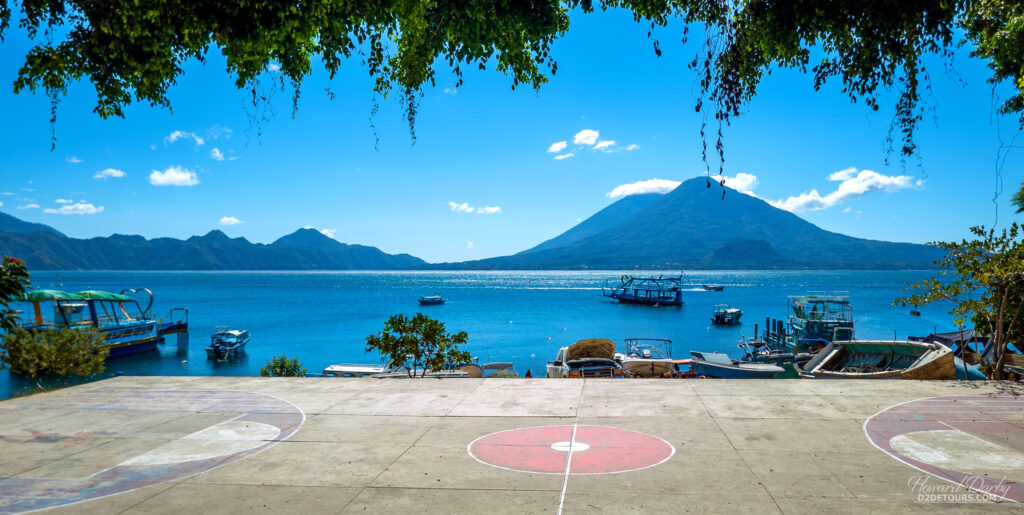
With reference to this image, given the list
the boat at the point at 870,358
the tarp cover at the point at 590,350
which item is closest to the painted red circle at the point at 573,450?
the boat at the point at 870,358

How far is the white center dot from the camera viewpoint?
20.7ft

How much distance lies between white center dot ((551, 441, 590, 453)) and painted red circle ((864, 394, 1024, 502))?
3318 mm

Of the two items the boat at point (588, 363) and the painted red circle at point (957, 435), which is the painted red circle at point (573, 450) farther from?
the boat at point (588, 363)

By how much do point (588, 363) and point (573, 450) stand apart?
1451 centimetres

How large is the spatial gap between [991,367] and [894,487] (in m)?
9.09

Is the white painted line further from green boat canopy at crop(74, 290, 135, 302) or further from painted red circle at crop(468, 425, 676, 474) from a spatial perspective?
green boat canopy at crop(74, 290, 135, 302)

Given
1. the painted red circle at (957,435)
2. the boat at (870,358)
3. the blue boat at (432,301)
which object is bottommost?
the blue boat at (432,301)

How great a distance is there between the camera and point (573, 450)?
6.29m

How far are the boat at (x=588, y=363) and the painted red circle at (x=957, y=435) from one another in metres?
11.1

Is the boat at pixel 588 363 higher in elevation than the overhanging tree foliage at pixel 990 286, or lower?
lower

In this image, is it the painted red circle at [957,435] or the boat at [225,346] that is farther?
the boat at [225,346]

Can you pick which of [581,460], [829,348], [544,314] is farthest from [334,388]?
[544,314]

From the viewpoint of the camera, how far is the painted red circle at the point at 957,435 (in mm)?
5211

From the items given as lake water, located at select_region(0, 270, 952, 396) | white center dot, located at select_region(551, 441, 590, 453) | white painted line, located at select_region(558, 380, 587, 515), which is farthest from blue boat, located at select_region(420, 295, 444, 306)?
white center dot, located at select_region(551, 441, 590, 453)
